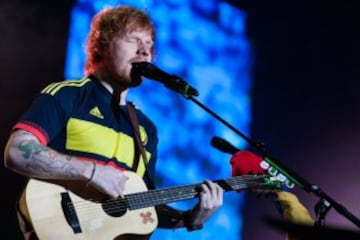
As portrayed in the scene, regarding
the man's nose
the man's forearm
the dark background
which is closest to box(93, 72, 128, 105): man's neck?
the man's nose

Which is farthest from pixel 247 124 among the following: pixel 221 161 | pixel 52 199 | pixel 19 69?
pixel 52 199

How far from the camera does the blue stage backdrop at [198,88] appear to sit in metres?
2.43

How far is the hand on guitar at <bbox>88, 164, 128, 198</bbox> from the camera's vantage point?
5.24 feet

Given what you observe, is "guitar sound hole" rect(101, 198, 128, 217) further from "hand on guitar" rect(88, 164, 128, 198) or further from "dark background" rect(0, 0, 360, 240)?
"dark background" rect(0, 0, 360, 240)

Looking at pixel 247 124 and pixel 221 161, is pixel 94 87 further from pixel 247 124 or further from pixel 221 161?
pixel 247 124

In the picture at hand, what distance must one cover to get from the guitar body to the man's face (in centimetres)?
43

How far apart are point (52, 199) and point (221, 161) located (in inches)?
48.5

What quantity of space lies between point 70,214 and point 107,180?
0.15m

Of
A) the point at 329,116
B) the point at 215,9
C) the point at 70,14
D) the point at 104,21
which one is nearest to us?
the point at 104,21

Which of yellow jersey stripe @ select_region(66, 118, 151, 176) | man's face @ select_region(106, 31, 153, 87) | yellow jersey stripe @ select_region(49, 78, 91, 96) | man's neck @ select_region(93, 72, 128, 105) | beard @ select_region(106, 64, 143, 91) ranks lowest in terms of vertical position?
yellow jersey stripe @ select_region(66, 118, 151, 176)

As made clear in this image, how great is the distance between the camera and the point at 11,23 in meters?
2.10

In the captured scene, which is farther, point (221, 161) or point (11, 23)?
point (221, 161)

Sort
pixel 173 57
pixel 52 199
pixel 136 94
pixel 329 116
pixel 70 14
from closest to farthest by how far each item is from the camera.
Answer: pixel 52 199 → pixel 70 14 → pixel 136 94 → pixel 173 57 → pixel 329 116

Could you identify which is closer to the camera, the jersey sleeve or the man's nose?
the jersey sleeve
